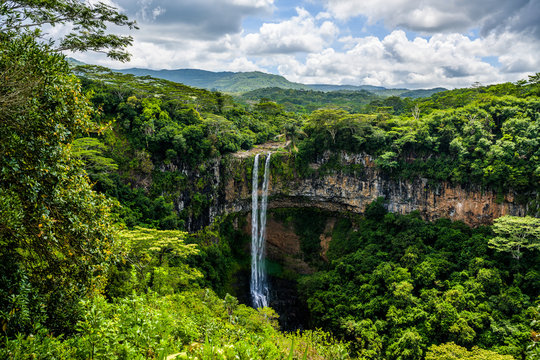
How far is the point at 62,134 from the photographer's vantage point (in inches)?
155

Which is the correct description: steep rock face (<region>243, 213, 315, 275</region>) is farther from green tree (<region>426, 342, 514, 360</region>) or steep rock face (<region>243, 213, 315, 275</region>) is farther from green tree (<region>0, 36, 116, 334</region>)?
green tree (<region>0, 36, 116, 334</region>)

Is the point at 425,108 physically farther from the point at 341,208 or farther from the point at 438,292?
the point at 438,292

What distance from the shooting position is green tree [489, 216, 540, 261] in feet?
48.8

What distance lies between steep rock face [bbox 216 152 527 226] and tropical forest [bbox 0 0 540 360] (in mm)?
122

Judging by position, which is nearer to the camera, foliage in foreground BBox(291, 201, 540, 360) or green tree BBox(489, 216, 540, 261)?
foliage in foreground BBox(291, 201, 540, 360)

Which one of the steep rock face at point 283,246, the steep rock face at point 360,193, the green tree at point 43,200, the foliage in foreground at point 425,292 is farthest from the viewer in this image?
the steep rock face at point 283,246

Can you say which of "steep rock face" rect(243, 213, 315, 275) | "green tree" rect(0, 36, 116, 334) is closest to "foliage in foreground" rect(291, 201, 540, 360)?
"steep rock face" rect(243, 213, 315, 275)

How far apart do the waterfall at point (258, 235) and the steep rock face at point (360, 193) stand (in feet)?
2.03

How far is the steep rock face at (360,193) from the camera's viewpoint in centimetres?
1988

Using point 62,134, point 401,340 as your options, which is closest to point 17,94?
point 62,134

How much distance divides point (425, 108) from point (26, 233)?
3181 centimetres

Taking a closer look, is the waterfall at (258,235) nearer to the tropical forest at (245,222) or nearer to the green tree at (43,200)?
the tropical forest at (245,222)

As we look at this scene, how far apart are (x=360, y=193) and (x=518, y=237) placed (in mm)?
10970

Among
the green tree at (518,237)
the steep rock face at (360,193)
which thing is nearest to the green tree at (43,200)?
the green tree at (518,237)
